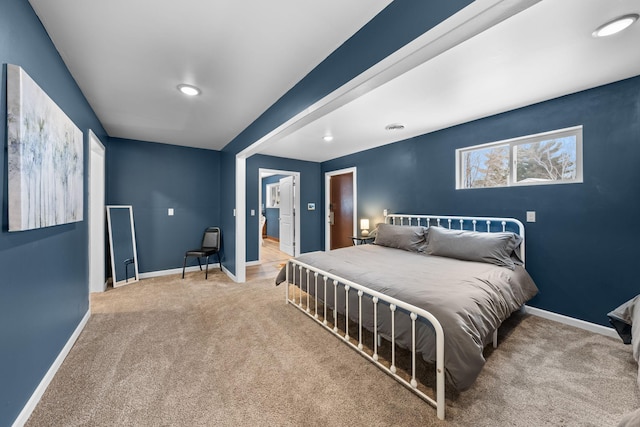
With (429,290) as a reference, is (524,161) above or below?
above

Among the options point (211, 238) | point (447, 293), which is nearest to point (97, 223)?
point (211, 238)

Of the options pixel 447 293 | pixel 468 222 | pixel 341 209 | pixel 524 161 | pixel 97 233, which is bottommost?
pixel 447 293

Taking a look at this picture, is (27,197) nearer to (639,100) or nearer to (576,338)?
(576,338)

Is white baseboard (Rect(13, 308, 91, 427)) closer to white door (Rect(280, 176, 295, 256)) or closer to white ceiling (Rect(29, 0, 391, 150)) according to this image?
white ceiling (Rect(29, 0, 391, 150))

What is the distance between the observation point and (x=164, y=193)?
443 centimetres

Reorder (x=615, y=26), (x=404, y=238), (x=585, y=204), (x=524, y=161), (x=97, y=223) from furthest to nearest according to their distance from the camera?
(x=97, y=223) < (x=404, y=238) < (x=524, y=161) < (x=585, y=204) < (x=615, y=26)

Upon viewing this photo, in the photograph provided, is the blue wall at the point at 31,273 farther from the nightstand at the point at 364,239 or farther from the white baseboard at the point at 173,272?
the nightstand at the point at 364,239

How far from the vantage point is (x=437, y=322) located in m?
1.44

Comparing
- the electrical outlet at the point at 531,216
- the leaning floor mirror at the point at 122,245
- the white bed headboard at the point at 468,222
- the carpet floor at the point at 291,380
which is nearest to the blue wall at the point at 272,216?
the leaning floor mirror at the point at 122,245

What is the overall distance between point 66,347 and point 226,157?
10.9ft

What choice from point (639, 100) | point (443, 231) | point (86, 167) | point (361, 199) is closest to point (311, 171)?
point (361, 199)

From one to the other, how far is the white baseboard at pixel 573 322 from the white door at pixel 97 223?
18.2 feet

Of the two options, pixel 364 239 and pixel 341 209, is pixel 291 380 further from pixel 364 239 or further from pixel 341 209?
pixel 341 209

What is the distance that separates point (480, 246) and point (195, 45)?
3211 mm
